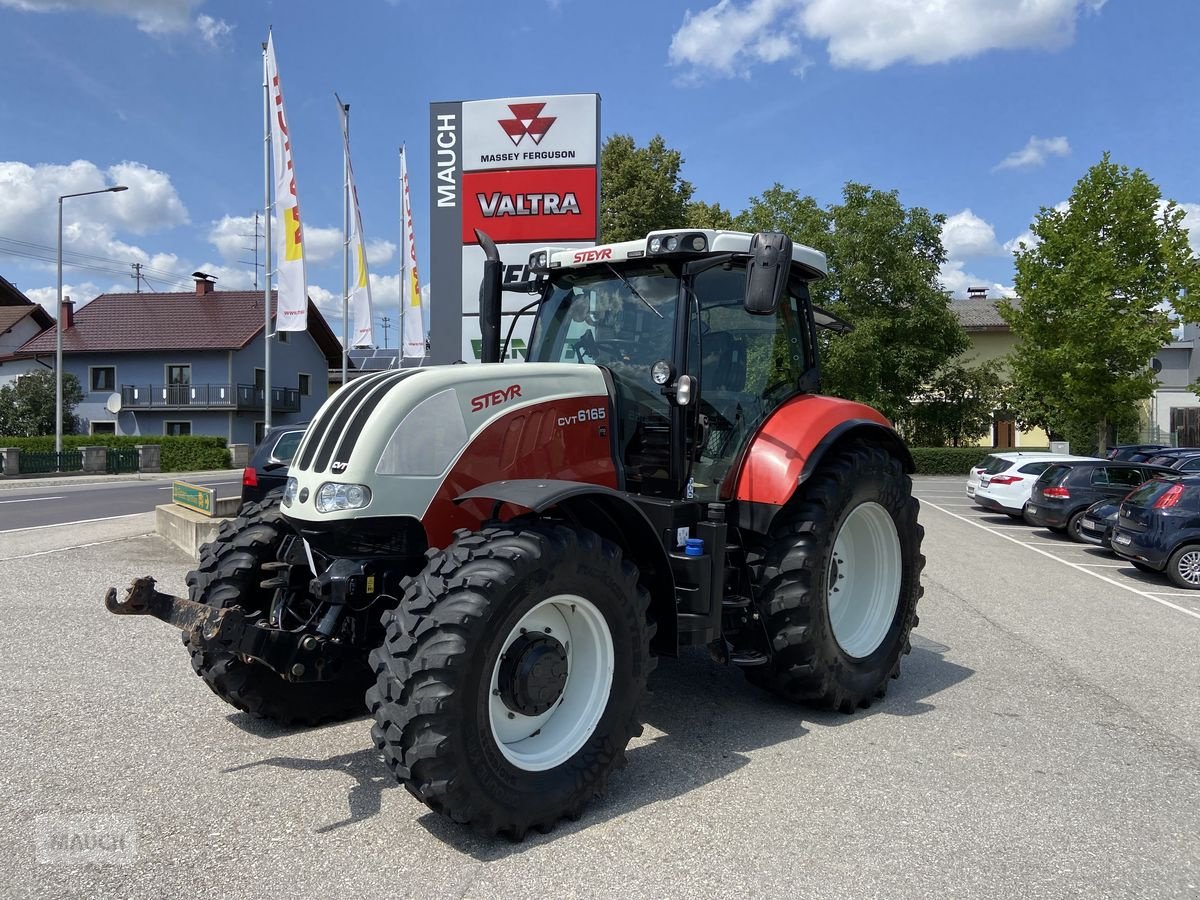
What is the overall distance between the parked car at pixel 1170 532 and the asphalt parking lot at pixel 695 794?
4848 mm

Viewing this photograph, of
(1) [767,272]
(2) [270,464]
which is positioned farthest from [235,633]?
(2) [270,464]

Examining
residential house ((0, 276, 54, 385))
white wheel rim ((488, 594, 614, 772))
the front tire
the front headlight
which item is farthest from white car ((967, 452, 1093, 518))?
residential house ((0, 276, 54, 385))

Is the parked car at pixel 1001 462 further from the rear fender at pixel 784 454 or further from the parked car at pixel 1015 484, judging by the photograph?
the rear fender at pixel 784 454

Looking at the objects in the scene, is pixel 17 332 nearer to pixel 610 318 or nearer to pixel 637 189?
pixel 637 189

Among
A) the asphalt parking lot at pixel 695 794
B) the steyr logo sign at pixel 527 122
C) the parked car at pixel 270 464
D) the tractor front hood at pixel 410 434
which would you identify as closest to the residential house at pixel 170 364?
the parked car at pixel 270 464

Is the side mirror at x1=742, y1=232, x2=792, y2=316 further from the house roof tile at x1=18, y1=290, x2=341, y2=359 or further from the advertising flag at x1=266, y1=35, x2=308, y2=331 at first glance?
the house roof tile at x1=18, y1=290, x2=341, y2=359

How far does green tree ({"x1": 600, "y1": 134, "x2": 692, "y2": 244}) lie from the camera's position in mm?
32875

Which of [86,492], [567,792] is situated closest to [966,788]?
[567,792]

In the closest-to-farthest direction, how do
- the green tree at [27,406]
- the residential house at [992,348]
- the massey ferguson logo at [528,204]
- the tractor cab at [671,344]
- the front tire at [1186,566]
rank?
the tractor cab at [671,344] → the front tire at [1186,566] → the massey ferguson logo at [528,204] → the green tree at [27,406] → the residential house at [992,348]

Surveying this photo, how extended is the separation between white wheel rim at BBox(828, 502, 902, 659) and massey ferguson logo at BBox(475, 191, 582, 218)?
262 inches

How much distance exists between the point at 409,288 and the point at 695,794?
22362 mm

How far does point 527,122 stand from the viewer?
11023 millimetres

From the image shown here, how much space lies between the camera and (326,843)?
3418 mm

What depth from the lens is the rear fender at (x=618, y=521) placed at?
12.2ft
